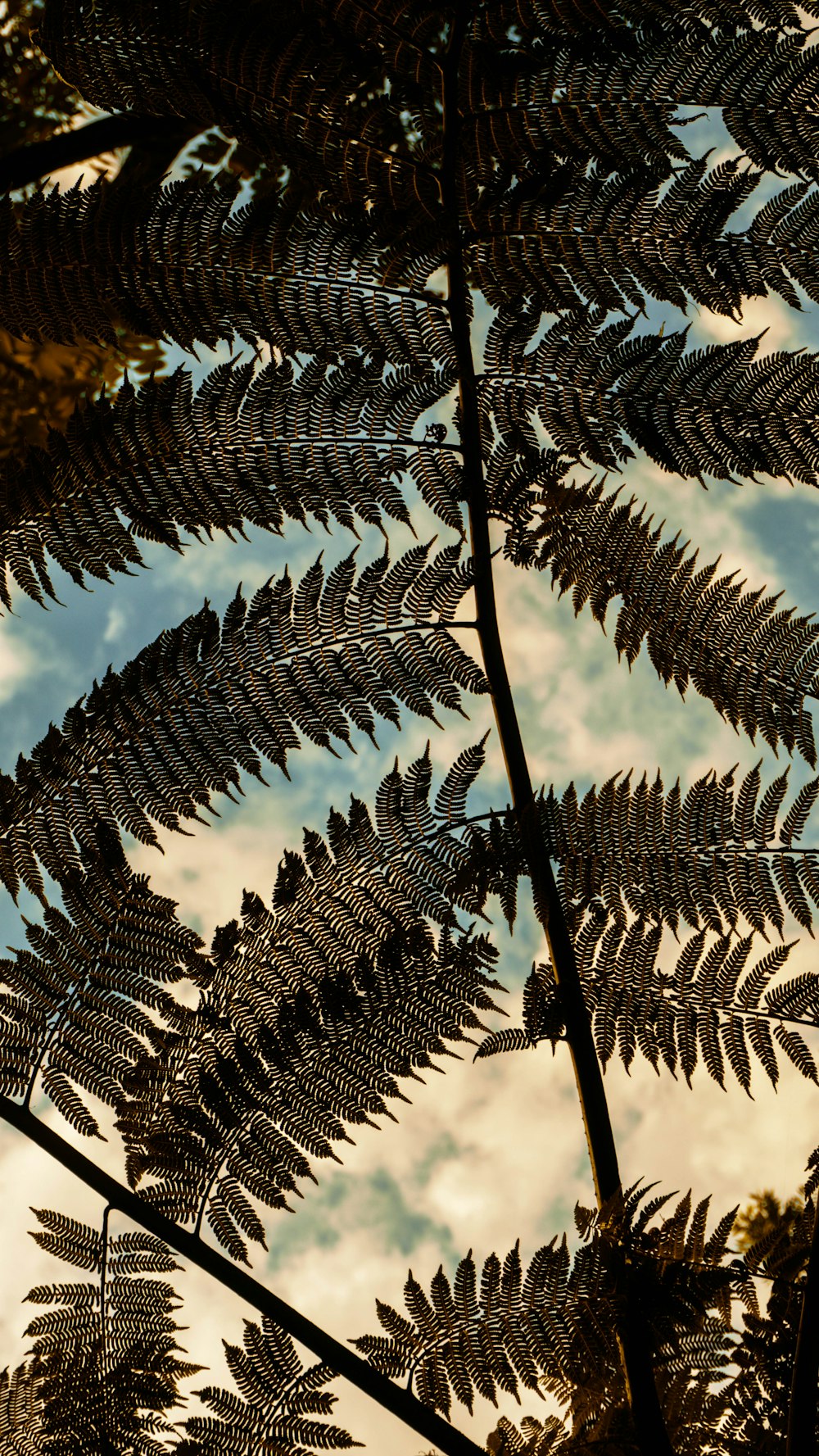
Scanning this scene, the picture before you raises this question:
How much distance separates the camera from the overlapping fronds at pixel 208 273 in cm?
130

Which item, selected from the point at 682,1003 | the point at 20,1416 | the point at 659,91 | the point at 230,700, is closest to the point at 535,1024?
the point at 682,1003

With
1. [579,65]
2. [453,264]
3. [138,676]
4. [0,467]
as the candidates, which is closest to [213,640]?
[138,676]

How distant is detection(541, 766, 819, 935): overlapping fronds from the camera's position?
3.97 ft

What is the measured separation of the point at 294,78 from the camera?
1.29 m

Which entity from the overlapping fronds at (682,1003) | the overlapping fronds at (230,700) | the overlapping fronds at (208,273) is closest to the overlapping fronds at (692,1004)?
the overlapping fronds at (682,1003)

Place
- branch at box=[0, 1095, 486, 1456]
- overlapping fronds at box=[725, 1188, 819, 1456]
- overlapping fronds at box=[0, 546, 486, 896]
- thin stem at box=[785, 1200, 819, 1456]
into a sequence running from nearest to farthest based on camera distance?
thin stem at box=[785, 1200, 819, 1456], branch at box=[0, 1095, 486, 1456], overlapping fronds at box=[725, 1188, 819, 1456], overlapping fronds at box=[0, 546, 486, 896]

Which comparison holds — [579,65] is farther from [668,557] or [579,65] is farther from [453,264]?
[668,557]

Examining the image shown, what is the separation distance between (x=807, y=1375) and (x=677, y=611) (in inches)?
32.4

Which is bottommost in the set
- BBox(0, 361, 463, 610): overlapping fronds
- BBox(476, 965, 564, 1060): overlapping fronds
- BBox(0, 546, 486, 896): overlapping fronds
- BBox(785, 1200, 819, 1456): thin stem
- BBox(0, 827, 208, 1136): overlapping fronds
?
BBox(785, 1200, 819, 1456): thin stem

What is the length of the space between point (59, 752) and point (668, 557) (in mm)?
798

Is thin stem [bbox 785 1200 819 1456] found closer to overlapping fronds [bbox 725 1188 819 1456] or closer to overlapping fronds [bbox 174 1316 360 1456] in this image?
overlapping fronds [bbox 725 1188 819 1456]

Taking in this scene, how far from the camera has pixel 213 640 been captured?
1.25 m

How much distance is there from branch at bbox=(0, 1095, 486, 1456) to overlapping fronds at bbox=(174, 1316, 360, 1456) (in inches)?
1.7

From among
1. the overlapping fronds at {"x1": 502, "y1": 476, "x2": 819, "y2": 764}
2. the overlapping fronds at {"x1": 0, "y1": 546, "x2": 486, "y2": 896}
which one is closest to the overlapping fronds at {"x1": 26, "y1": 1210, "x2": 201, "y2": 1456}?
the overlapping fronds at {"x1": 0, "y1": 546, "x2": 486, "y2": 896}
